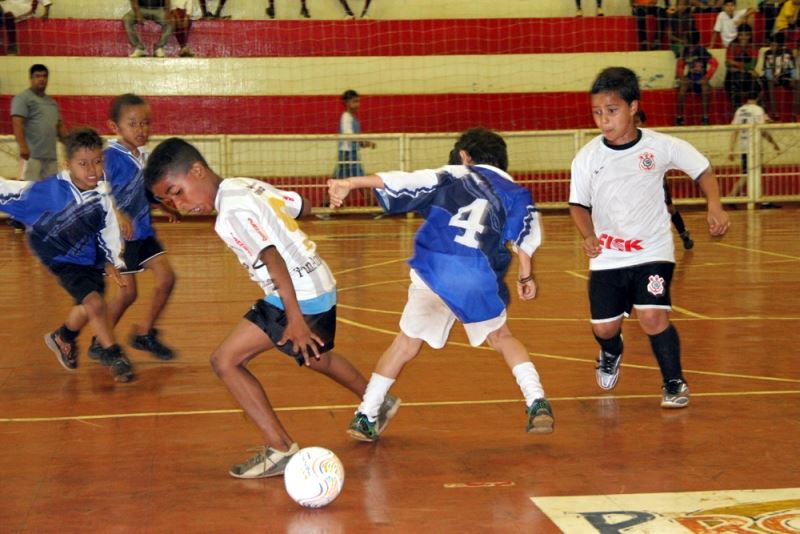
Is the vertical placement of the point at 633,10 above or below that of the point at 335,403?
above

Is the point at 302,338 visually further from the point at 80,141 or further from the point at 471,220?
the point at 80,141

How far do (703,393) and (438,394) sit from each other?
1601mm

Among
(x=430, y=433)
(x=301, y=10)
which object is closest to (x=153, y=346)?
(x=430, y=433)

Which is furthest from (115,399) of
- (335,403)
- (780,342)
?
(780,342)

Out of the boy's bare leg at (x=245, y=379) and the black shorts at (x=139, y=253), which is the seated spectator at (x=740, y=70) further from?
the boy's bare leg at (x=245, y=379)

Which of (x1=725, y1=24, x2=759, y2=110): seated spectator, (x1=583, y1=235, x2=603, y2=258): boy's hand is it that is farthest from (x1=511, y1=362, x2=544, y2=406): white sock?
(x1=725, y1=24, x2=759, y2=110): seated spectator

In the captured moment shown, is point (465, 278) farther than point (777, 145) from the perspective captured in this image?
No

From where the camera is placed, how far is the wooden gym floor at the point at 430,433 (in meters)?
4.84

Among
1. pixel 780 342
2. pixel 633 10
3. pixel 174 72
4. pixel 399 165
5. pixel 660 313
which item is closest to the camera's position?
pixel 660 313

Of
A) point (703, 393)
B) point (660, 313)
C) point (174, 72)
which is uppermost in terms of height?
point (174, 72)

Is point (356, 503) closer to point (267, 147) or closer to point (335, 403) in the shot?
point (335, 403)

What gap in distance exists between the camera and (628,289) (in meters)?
6.80

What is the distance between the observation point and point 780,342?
8633mm

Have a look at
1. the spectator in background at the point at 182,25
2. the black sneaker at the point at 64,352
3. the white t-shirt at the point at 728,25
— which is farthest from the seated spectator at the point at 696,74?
the black sneaker at the point at 64,352
